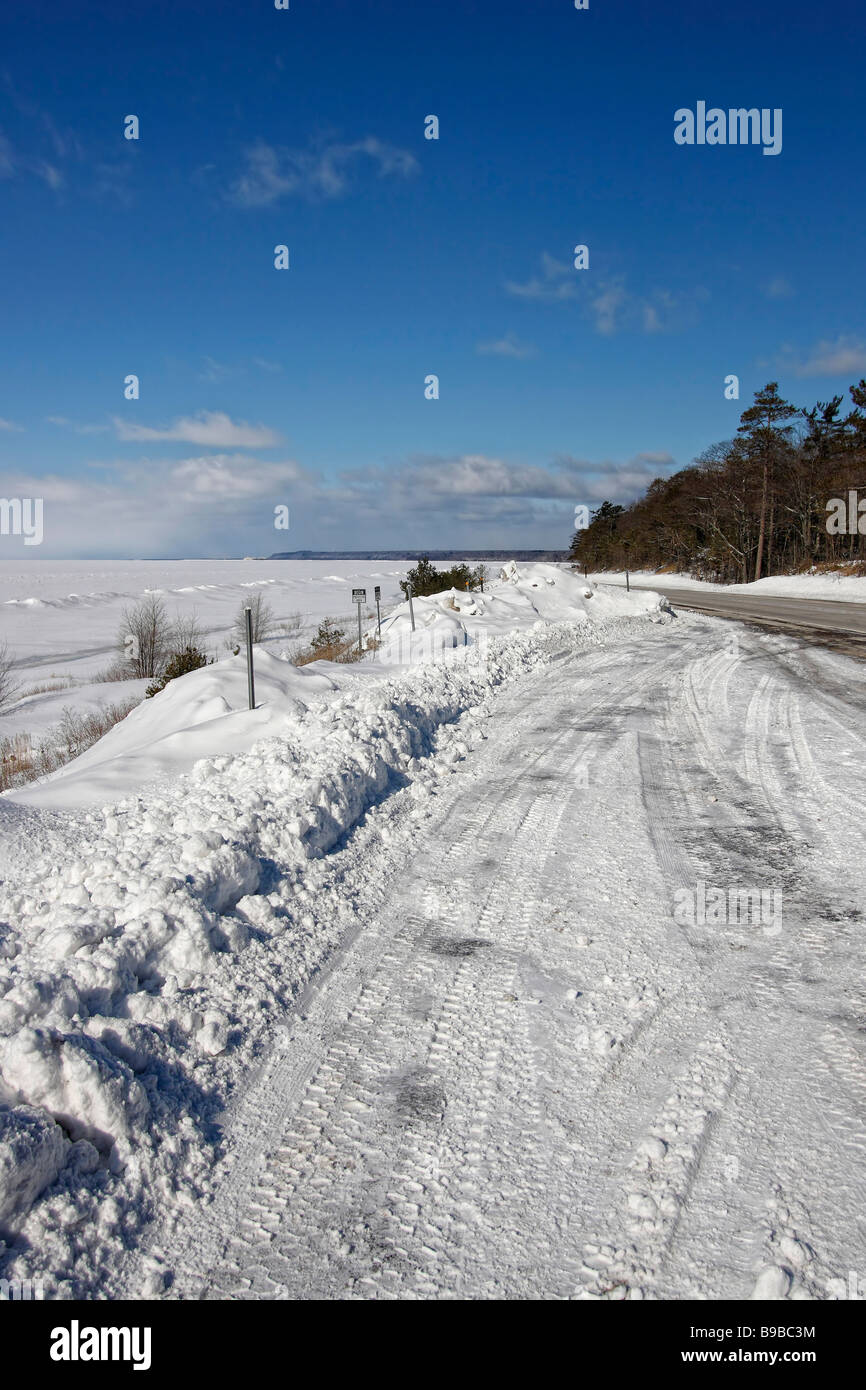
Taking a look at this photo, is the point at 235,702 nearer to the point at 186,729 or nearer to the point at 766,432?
the point at 186,729

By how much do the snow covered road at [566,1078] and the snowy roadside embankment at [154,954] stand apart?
188 mm

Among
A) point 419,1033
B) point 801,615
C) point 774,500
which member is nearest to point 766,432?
point 774,500

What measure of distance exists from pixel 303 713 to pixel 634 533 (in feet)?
219

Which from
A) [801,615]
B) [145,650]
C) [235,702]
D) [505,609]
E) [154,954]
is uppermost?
[505,609]

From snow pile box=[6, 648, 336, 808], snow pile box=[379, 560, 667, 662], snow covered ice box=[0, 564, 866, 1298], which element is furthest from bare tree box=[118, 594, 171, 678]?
snow covered ice box=[0, 564, 866, 1298]

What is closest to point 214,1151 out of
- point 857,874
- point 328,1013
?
point 328,1013

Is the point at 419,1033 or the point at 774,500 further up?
the point at 774,500

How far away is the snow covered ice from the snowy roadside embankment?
0.6 inches

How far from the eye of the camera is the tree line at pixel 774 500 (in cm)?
4066

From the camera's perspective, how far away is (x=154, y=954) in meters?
3.75

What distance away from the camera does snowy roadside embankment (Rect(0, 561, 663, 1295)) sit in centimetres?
255

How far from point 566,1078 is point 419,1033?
0.67 metres
